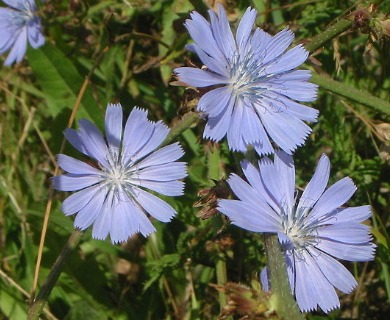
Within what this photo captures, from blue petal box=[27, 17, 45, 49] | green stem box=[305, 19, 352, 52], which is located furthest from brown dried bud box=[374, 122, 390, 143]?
blue petal box=[27, 17, 45, 49]

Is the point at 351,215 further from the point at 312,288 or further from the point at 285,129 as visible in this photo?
the point at 285,129

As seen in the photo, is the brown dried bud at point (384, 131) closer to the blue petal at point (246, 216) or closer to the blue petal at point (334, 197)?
the blue petal at point (334, 197)

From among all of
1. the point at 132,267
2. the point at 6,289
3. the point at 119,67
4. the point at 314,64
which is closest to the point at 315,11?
the point at 314,64

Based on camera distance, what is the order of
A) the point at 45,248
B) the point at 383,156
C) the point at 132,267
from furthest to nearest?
the point at 132,267, the point at 45,248, the point at 383,156

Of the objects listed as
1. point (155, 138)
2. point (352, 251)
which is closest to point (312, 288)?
point (352, 251)

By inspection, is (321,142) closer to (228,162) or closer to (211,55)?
(228,162)

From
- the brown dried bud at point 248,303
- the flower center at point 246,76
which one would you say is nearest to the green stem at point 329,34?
the flower center at point 246,76
